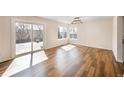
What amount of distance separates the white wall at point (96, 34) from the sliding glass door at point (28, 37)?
387cm

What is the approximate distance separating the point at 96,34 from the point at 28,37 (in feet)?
16.1

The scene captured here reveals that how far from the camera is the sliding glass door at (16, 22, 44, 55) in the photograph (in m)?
5.63

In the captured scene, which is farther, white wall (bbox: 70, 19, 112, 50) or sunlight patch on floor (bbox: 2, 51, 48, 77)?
white wall (bbox: 70, 19, 112, 50)

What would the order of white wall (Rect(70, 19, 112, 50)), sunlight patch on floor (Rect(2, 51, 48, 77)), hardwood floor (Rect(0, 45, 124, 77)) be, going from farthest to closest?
white wall (Rect(70, 19, 112, 50))
sunlight patch on floor (Rect(2, 51, 48, 77))
hardwood floor (Rect(0, 45, 124, 77))

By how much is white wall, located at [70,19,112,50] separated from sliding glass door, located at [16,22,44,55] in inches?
153

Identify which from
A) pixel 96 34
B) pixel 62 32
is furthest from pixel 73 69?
pixel 62 32

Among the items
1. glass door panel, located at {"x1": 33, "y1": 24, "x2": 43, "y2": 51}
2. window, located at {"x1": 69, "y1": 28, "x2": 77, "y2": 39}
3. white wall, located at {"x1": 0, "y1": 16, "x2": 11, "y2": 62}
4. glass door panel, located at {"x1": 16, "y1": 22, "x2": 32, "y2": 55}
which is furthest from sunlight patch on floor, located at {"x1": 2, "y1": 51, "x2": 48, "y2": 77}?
window, located at {"x1": 69, "y1": 28, "x2": 77, "y2": 39}

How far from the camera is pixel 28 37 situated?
6289mm

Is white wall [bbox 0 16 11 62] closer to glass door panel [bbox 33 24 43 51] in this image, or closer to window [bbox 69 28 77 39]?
glass door panel [bbox 33 24 43 51]
